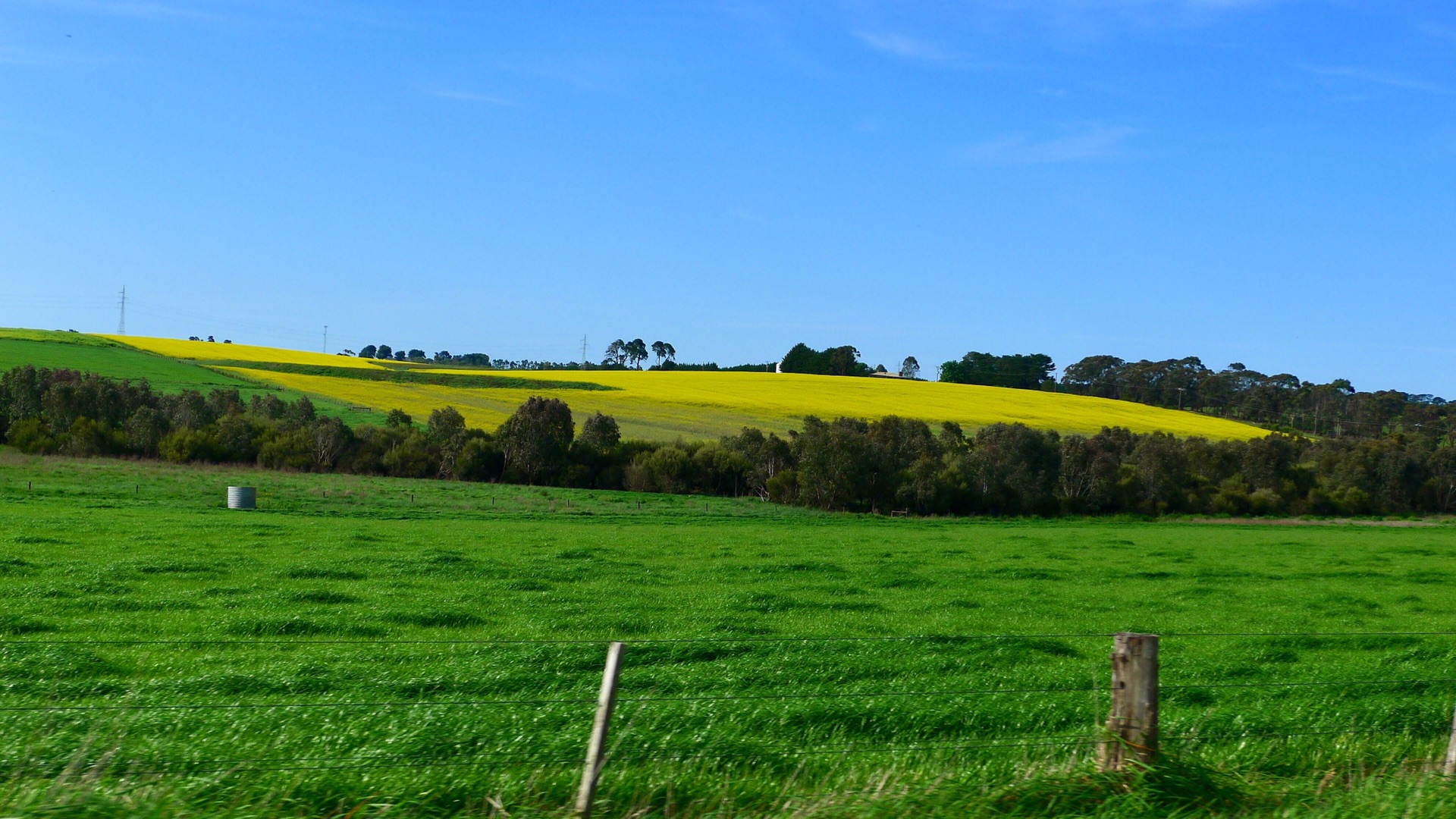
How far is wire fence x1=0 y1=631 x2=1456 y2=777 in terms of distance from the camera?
6762 mm

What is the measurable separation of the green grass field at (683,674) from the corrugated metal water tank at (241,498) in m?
6.55

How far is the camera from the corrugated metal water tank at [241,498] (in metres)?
37.2

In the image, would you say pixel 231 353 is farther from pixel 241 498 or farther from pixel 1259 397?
pixel 1259 397

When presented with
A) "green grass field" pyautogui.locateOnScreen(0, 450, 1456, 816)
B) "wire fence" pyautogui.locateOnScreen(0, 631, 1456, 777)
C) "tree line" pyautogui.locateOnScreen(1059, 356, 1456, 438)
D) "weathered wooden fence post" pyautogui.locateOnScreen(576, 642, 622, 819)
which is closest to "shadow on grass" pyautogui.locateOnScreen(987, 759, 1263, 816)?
"green grass field" pyautogui.locateOnScreen(0, 450, 1456, 816)

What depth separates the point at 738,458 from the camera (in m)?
54.0

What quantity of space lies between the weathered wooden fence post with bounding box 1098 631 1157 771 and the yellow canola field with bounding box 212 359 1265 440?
176ft

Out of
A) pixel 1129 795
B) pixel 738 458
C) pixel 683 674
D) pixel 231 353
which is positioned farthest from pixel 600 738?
pixel 231 353

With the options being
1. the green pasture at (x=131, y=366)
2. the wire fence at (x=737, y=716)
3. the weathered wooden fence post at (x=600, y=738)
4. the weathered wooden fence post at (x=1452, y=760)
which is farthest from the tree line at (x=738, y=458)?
the weathered wooden fence post at (x=600, y=738)

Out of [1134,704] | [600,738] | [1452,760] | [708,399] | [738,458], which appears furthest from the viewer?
[708,399]

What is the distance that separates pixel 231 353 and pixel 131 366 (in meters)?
23.3

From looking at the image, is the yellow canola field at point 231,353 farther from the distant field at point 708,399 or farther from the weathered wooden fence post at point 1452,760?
the weathered wooden fence post at point 1452,760

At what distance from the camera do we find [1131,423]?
273 ft

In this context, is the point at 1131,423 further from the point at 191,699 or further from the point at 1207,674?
the point at 191,699

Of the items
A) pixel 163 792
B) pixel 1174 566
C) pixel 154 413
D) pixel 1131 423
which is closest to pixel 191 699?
pixel 163 792
